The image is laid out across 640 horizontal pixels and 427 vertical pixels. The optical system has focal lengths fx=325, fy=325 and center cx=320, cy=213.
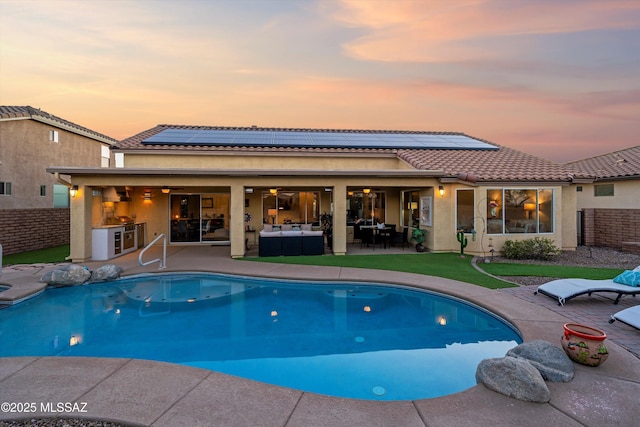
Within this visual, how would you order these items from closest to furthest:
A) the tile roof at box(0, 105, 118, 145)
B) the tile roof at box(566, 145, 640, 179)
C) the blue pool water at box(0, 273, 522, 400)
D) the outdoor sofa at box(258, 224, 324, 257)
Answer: the blue pool water at box(0, 273, 522, 400) < the outdoor sofa at box(258, 224, 324, 257) < the tile roof at box(0, 105, 118, 145) < the tile roof at box(566, 145, 640, 179)

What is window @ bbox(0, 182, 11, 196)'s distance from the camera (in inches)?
567

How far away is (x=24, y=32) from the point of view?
1212cm

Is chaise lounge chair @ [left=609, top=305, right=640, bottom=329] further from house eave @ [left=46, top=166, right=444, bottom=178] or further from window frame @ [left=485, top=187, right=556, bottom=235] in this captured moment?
house eave @ [left=46, top=166, right=444, bottom=178]

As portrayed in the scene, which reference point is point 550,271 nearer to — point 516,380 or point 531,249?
point 531,249

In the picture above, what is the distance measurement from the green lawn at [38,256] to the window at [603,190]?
2434 cm

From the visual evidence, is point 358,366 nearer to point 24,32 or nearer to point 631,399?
point 631,399

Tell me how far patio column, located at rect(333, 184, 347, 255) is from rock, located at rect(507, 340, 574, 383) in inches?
373

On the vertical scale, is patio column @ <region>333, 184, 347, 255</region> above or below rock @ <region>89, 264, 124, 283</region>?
above

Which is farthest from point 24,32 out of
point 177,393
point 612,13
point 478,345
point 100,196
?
point 612,13

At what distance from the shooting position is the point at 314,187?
1678cm

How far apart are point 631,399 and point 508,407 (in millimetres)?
1430

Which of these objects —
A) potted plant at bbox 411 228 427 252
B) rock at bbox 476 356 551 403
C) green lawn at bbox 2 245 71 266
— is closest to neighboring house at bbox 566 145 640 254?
potted plant at bbox 411 228 427 252

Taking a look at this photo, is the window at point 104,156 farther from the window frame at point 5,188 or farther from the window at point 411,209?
the window at point 411,209

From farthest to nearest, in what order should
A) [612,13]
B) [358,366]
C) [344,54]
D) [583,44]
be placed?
[344,54] < [583,44] < [612,13] < [358,366]
